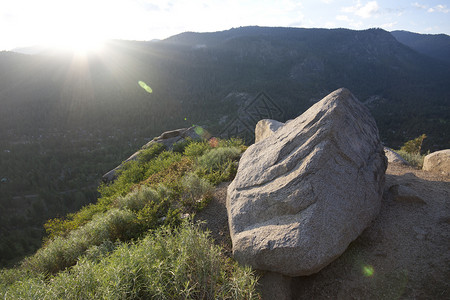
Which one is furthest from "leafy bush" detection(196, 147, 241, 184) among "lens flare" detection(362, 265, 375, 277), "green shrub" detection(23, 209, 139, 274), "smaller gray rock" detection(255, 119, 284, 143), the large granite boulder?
"lens flare" detection(362, 265, 375, 277)

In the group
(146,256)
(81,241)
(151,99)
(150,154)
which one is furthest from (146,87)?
(146,256)

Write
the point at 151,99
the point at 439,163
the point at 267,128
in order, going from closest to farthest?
1. the point at 439,163
2. the point at 267,128
3. the point at 151,99

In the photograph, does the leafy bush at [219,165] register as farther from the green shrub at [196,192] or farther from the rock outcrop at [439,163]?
the rock outcrop at [439,163]

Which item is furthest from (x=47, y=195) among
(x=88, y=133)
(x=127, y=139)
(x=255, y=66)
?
(x=255, y=66)

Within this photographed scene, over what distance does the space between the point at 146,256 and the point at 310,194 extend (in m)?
2.79

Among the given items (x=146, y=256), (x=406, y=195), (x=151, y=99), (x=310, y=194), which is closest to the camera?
(x=146, y=256)

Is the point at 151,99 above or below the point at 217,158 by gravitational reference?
below

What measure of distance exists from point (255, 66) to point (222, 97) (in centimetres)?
6572

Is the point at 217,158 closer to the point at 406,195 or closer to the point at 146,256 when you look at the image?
the point at 146,256

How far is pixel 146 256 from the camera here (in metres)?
3.22

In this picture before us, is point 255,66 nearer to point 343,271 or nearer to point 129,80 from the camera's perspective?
point 129,80

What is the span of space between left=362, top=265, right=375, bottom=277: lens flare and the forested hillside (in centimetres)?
2044

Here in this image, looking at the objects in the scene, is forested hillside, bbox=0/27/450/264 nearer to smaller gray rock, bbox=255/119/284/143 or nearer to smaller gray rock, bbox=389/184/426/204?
smaller gray rock, bbox=255/119/284/143

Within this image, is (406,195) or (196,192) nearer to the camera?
(406,195)
